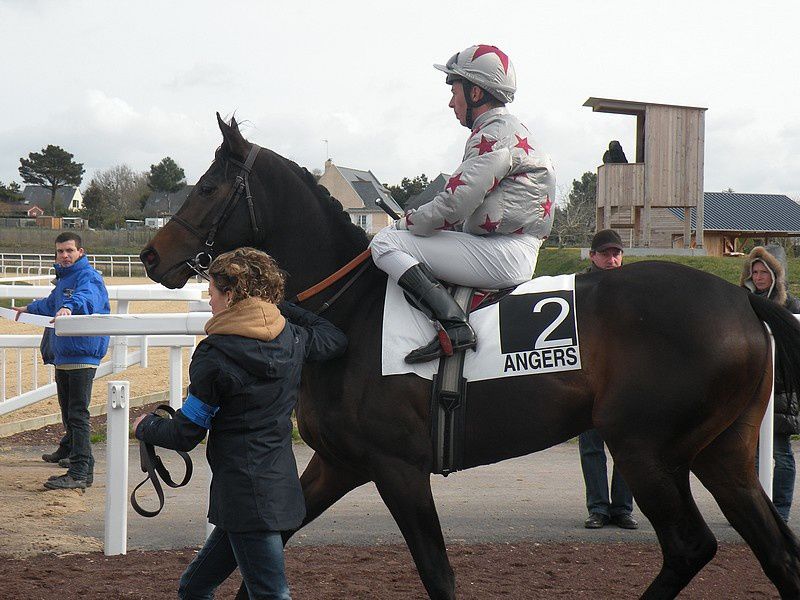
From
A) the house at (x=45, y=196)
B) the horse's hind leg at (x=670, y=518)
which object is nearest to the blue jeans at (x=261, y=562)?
the horse's hind leg at (x=670, y=518)

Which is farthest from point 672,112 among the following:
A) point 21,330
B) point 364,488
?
point 364,488

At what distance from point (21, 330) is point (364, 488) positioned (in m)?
13.5

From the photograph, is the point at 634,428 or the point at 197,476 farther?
the point at 197,476

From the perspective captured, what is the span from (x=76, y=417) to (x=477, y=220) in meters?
4.11

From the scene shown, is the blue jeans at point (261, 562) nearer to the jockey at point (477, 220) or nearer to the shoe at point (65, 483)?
the jockey at point (477, 220)

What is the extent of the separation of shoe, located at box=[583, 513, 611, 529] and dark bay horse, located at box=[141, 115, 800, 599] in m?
1.80

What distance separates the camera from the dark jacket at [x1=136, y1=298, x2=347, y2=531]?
10.4 ft

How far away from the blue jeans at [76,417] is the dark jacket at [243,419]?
3.57 metres

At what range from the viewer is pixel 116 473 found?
4.88m

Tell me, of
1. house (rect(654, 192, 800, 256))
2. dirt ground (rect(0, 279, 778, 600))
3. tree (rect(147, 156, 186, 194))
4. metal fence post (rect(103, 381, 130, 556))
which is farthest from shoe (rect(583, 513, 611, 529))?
tree (rect(147, 156, 186, 194))

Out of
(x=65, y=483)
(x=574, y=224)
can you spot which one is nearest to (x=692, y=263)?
(x=65, y=483)

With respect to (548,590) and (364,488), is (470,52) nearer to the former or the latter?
(548,590)

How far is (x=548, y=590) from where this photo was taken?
4.38m

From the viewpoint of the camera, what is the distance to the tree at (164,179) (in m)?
94.4
